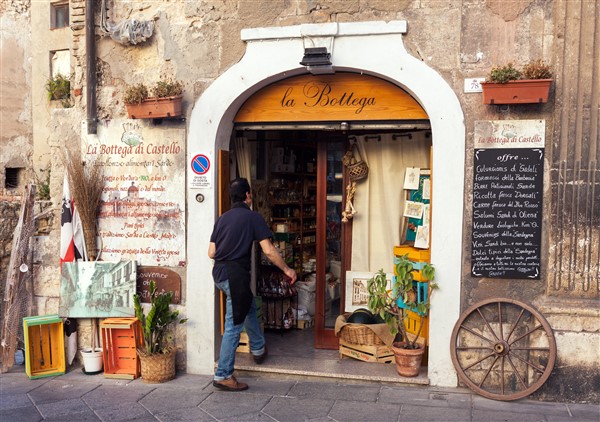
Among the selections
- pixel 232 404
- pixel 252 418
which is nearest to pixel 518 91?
pixel 252 418

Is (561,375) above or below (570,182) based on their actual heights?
below

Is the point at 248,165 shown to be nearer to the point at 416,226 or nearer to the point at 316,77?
the point at 316,77

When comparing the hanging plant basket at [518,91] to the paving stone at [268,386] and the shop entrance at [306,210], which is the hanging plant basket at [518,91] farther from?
the paving stone at [268,386]

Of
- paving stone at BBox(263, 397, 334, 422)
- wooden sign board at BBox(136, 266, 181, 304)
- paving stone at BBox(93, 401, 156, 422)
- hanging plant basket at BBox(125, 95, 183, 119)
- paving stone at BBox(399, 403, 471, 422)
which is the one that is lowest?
paving stone at BBox(93, 401, 156, 422)

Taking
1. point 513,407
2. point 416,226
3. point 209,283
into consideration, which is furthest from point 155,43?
point 513,407

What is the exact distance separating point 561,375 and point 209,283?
322cm

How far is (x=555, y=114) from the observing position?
5090mm

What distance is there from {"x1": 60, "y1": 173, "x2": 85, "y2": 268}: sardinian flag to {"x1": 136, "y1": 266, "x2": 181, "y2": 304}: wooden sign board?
674 mm

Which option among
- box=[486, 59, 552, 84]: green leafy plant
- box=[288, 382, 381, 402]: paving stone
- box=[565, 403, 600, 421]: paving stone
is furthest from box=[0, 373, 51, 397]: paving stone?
box=[486, 59, 552, 84]: green leafy plant

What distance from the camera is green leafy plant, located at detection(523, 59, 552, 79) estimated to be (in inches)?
195

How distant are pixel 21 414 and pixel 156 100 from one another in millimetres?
2966

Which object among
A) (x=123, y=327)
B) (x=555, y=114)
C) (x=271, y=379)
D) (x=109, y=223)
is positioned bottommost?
(x=271, y=379)

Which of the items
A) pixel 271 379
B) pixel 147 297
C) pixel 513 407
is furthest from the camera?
pixel 147 297

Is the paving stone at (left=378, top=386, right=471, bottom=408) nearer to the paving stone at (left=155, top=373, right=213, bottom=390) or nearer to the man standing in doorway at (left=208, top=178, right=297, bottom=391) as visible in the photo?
the man standing in doorway at (left=208, top=178, right=297, bottom=391)
